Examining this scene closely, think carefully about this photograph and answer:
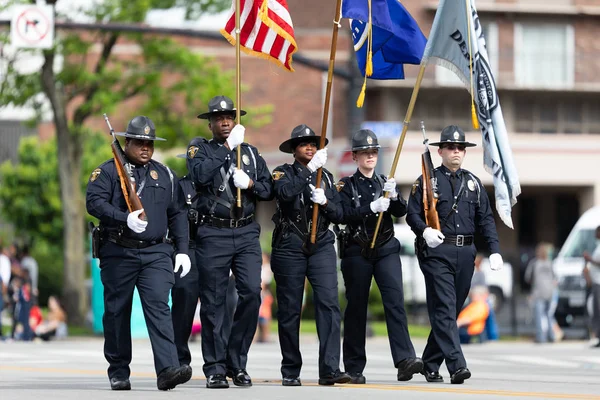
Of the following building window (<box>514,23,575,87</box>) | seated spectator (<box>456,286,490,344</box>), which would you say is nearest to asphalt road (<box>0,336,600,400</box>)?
seated spectator (<box>456,286,490,344</box>)

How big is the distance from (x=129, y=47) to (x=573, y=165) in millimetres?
15792

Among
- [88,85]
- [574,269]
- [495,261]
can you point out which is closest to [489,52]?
[574,269]

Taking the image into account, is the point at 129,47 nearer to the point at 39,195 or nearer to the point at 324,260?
the point at 39,195

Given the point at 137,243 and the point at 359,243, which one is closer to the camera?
the point at 137,243

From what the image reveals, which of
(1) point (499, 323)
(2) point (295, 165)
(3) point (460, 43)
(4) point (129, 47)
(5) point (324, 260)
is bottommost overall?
(1) point (499, 323)

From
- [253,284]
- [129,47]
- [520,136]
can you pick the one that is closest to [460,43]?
[253,284]

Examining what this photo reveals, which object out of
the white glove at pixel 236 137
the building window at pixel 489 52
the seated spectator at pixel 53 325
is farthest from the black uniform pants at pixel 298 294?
the building window at pixel 489 52

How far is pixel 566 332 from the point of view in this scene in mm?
26719

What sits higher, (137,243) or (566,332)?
(137,243)

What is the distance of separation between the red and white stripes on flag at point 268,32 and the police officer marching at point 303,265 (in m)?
1.07

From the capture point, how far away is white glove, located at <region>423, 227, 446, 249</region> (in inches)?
466

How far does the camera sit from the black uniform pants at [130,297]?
10.8 meters

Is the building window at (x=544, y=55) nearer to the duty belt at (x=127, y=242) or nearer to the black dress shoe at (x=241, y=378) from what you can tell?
the black dress shoe at (x=241, y=378)

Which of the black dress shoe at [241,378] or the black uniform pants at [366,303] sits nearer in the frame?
the black dress shoe at [241,378]
